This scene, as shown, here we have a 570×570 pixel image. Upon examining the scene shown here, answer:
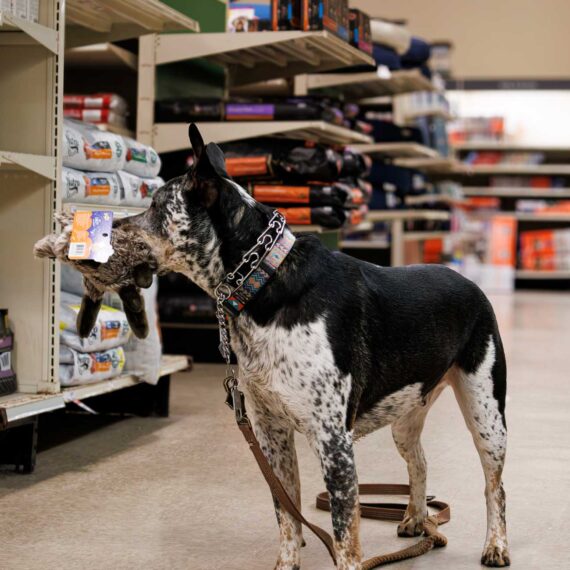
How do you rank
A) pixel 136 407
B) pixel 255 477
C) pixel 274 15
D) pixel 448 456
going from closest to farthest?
1. pixel 255 477
2. pixel 448 456
3. pixel 136 407
4. pixel 274 15

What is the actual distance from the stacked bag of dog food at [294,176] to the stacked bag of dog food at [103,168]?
49.3 inches

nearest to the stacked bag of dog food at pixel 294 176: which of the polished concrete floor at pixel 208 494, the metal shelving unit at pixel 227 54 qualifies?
the metal shelving unit at pixel 227 54

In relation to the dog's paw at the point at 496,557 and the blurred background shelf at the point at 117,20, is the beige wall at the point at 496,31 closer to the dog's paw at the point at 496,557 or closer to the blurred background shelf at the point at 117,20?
the blurred background shelf at the point at 117,20

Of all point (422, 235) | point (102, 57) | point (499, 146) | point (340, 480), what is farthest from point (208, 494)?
point (499, 146)

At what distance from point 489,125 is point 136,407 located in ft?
36.8

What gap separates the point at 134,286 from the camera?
243cm

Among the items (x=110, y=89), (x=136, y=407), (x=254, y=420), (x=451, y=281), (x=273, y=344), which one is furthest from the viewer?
(x=110, y=89)

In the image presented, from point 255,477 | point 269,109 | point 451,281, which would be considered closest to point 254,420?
point 451,281

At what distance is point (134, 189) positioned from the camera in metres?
4.31

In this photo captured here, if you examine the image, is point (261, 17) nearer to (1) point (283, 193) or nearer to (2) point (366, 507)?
(1) point (283, 193)

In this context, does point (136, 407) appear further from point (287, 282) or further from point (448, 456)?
point (287, 282)

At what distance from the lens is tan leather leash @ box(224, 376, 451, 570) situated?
249 centimetres

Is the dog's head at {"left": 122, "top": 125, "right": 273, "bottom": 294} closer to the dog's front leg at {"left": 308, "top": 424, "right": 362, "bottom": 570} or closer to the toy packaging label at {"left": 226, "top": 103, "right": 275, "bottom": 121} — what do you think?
the dog's front leg at {"left": 308, "top": 424, "right": 362, "bottom": 570}

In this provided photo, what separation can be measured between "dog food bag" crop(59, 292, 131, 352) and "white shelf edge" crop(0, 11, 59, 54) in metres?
0.94
